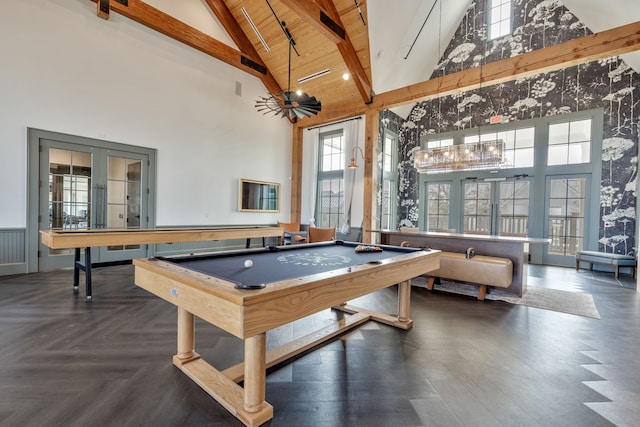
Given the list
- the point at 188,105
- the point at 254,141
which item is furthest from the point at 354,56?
the point at 188,105

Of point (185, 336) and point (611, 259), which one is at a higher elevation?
point (611, 259)

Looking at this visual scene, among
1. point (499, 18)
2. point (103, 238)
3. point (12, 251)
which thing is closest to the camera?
point (103, 238)

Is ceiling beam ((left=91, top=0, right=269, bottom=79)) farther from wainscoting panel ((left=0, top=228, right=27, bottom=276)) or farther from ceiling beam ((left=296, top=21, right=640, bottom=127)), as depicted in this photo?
wainscoting panel ((left=0, top=228, right=27, bottom=276))

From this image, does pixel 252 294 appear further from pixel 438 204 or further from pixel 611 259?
pixel 438 204

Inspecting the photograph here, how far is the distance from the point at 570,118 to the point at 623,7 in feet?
7.18

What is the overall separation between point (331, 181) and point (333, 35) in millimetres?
3507

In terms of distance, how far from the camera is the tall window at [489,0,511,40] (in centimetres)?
705

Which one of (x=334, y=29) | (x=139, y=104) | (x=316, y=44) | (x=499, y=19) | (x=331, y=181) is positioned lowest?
(x=331, y=181)

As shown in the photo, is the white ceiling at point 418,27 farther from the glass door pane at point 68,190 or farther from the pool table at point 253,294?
the glass door pane at point 68,190

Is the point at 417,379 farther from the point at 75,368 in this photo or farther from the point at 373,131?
the point at 373,131

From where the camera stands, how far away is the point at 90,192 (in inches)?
204

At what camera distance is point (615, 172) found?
5715 millimetres

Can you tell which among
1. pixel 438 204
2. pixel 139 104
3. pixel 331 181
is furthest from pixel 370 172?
pixel 139 104

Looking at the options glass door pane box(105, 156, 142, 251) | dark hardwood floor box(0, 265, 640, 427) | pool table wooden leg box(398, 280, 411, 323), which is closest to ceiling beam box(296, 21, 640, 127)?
dark hardwood floor box(0, 265, 640, 427)
